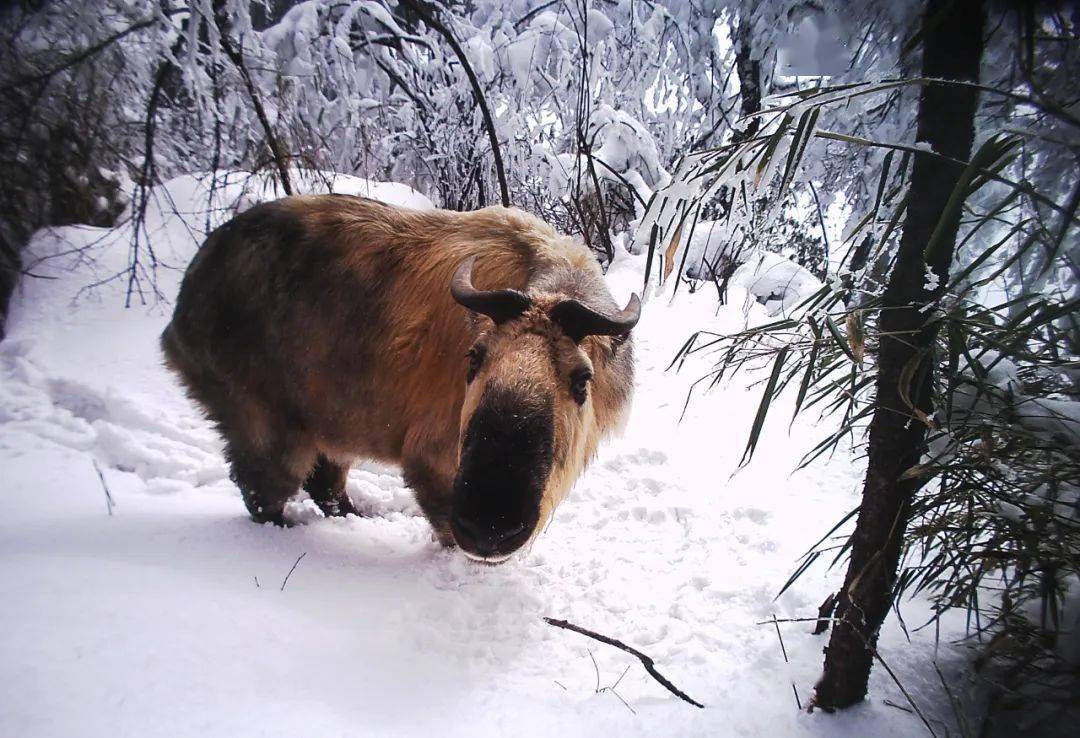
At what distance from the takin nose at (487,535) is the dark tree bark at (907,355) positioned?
1.00 metres

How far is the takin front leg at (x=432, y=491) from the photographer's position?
281 cm

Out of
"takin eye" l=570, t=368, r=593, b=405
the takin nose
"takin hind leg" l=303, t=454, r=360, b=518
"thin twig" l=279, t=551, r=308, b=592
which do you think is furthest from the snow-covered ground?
"takin eye" l=570, t=368, r=593, b=405

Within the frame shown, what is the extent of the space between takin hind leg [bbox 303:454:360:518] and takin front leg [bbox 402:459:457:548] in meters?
1.05

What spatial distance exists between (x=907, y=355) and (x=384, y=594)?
2291 mm

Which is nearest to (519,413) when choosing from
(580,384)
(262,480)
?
(580,384)

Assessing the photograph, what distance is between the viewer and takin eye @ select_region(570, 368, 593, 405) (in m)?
2.15

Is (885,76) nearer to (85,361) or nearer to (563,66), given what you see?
(563,66)

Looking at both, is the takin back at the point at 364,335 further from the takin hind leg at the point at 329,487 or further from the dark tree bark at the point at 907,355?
the dark tree bark at the point at 907,355

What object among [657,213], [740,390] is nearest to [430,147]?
[740,390]

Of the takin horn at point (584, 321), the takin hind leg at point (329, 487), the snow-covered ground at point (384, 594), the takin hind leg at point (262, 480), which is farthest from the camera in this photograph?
the takin hind leg at point (329, 487)

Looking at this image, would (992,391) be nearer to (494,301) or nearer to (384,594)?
(494,301)

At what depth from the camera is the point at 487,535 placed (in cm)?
172

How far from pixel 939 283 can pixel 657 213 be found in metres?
0.77

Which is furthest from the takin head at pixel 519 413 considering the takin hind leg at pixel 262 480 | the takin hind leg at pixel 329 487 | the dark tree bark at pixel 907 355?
the takin hind leg at pixel 329 487
